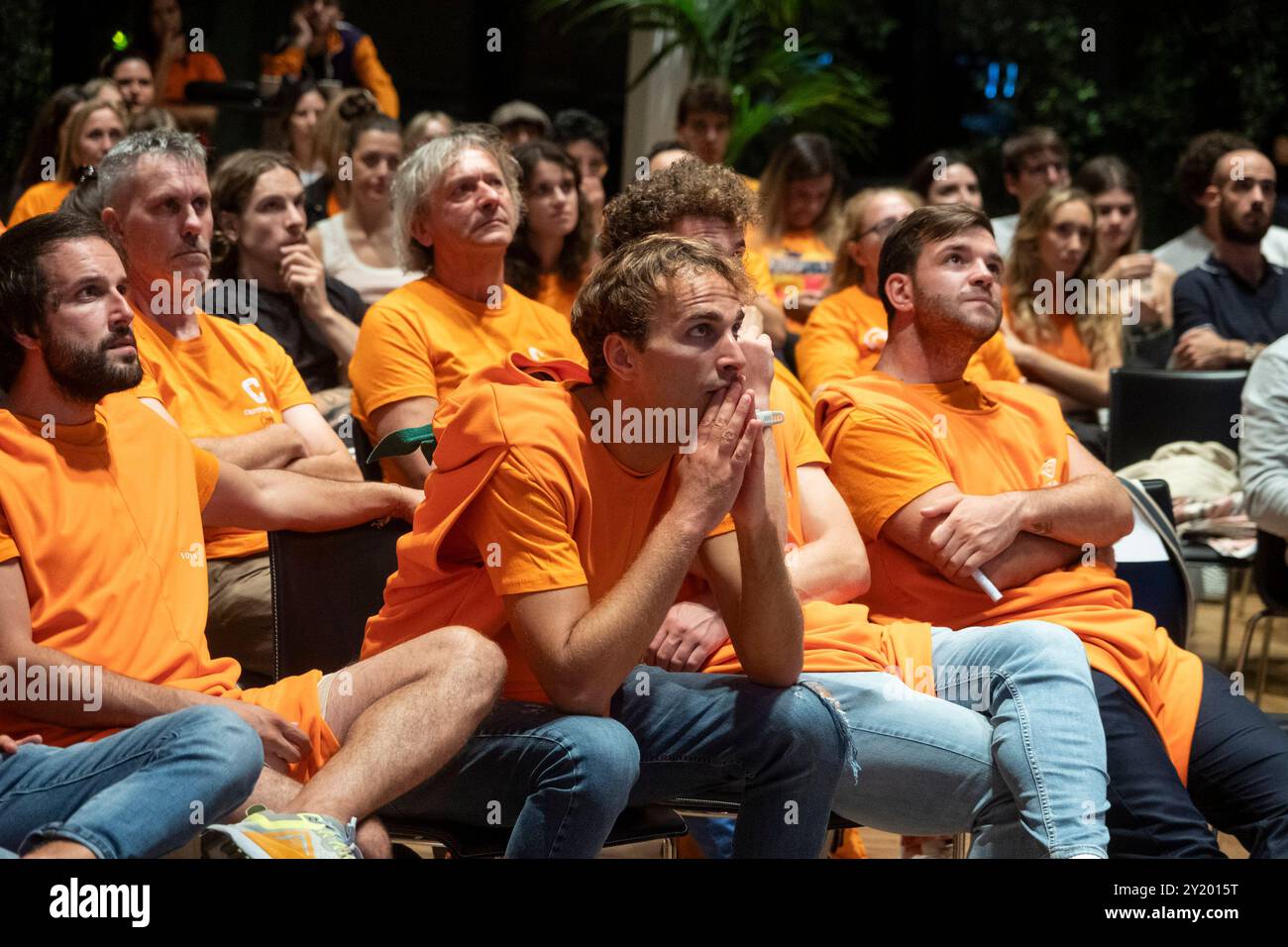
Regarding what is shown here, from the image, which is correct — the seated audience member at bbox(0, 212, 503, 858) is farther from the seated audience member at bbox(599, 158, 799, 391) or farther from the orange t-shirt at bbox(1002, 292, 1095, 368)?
the orange t-shirt at bbox(1002, 292, 1095, 368)

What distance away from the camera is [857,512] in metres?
2.52

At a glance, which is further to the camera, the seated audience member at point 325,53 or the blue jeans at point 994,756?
the seated audience member at point 325,53

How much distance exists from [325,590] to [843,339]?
1.82 metres

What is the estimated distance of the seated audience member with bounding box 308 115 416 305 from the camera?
426 centimetres

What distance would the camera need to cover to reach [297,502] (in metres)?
2.35

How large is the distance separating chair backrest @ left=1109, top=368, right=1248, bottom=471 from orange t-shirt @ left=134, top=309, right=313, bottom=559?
2002 mm

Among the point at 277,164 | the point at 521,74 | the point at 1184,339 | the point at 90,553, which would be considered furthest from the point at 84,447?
the point at 521,74

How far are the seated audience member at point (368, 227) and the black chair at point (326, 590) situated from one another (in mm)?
1961

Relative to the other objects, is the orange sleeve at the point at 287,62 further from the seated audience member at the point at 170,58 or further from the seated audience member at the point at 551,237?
the seated audience member at the point at 551,237

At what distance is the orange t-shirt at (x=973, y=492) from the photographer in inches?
93.8

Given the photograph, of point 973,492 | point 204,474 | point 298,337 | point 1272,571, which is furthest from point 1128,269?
point 204,474

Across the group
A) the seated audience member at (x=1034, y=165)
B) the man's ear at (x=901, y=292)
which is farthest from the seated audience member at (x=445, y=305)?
the seated audience member at (x=1034, y=165)

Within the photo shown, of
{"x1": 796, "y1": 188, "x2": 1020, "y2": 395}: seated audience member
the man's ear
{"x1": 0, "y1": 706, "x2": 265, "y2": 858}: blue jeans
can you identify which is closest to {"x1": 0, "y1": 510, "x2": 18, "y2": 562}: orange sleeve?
{"x1": 0, "y1": 706, "x2": 265, "y2": 858}: blue jeans

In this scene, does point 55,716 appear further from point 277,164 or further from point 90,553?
point 277,164
